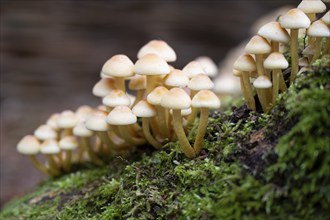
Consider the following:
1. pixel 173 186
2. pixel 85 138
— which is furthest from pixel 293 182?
pixel 85 138

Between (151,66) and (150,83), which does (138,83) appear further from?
(151,66)

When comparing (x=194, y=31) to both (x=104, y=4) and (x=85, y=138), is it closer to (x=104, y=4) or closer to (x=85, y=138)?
(x=104, y=4)

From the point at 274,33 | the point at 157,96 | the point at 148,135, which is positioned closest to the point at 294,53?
the point at 274,33

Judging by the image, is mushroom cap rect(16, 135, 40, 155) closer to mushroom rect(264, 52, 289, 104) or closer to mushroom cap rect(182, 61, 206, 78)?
mushroom cap rect(182, 61, 206, 78)

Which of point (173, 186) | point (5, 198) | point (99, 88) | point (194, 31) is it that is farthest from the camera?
point (194, 31)

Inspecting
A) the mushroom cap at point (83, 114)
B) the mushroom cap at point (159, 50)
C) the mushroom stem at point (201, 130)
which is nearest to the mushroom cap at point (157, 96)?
the mushroom stem at point (201, 130)

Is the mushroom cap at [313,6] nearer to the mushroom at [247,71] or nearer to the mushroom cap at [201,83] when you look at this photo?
the mushroom at [247,71]
